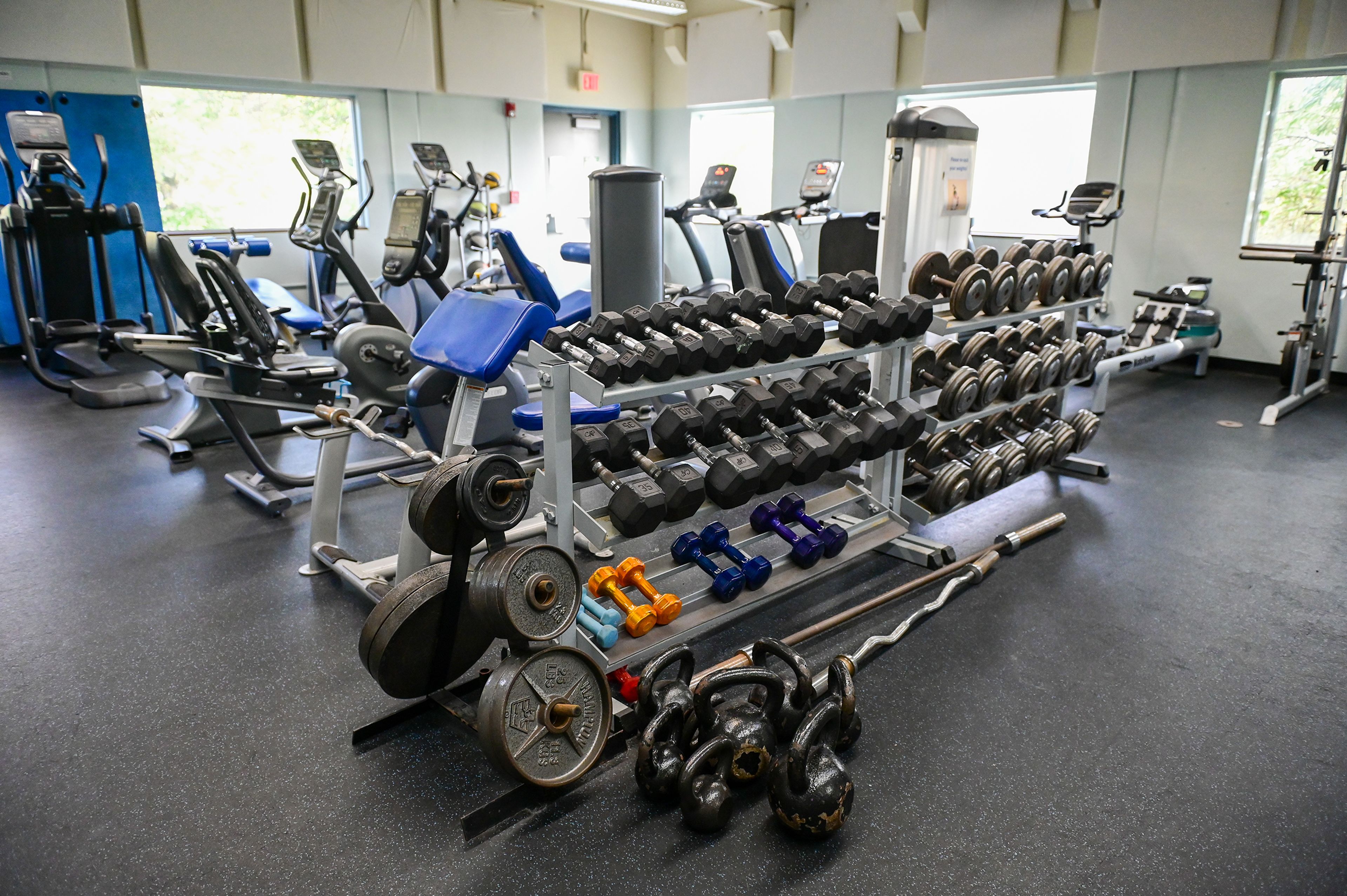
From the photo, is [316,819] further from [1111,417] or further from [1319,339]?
[1319,339]

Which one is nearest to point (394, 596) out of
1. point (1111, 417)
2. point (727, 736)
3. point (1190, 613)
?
point (727, 736)

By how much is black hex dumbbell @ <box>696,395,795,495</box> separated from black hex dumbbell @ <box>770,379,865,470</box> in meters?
0.15

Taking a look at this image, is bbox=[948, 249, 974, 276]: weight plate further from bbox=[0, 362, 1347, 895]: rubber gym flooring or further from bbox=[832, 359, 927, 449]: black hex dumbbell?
bbox=[0, 362, 1347, 895]: rubber gym flooring

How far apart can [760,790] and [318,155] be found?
5829 millimetres

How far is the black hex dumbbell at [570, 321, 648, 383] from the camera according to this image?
208 centimetres

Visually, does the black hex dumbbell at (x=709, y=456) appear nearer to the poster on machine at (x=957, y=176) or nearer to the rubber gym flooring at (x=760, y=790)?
the rubber gym flooring at (x=760, y=790)

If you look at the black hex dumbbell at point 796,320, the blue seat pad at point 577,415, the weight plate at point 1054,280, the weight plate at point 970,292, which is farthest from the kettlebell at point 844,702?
the weight plate at point 1054,280

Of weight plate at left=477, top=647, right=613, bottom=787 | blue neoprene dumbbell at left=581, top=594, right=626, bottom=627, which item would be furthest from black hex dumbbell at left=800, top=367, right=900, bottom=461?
weight plate at left=477, top=647, right=613, bottom=787

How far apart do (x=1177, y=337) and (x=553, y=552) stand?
18.1ft

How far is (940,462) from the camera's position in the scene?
10.7 ft

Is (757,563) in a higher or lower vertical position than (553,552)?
lower

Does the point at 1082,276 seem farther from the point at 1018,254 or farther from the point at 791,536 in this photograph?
the point at 791,536

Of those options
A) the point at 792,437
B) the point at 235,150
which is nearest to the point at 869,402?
the point at 792,437

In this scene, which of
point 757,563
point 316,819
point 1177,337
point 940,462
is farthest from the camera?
point 1177,337
